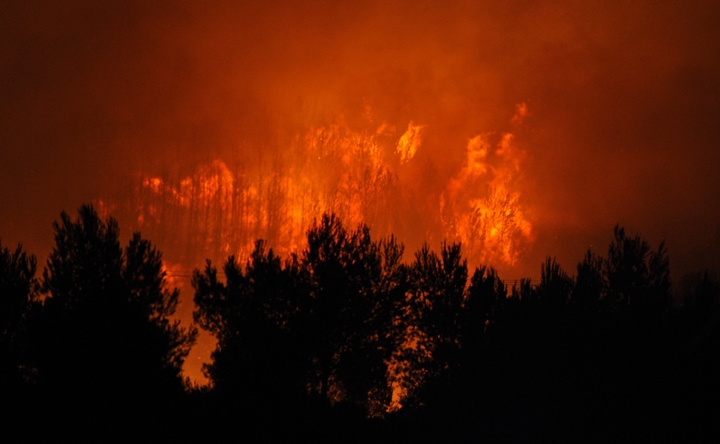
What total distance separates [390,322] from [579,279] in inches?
576

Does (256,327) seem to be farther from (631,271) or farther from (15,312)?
(631,271)

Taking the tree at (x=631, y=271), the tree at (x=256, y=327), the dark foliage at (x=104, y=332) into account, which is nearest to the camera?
the dark foliage at (x=104, y=332)

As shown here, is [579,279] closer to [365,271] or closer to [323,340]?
[365,271]

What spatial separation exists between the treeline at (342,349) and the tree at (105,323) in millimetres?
71

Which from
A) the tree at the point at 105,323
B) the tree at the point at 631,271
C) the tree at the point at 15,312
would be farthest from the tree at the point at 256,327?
the tree at the point at 631,271

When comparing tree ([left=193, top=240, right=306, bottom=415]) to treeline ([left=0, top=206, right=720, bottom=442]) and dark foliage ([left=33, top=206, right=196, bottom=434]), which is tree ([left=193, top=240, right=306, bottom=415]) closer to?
treeline ([left=0, top=206, right=720, bottom=442])

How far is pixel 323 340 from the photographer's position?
117 feet

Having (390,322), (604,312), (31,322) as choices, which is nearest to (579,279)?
(604,312)

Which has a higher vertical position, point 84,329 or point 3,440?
point 84,329

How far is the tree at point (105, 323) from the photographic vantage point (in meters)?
27.0

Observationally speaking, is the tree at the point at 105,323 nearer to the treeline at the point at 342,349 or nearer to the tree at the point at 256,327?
the treeline at the point at 342,349

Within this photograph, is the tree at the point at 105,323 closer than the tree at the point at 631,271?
Yes

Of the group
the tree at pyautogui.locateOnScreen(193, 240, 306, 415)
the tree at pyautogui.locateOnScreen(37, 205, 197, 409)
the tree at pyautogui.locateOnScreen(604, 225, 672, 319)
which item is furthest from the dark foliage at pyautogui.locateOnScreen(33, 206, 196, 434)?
the tree at pyautogui.locateOnScreen(604, 225, 672, 319)

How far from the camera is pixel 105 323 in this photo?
92.8 feet
